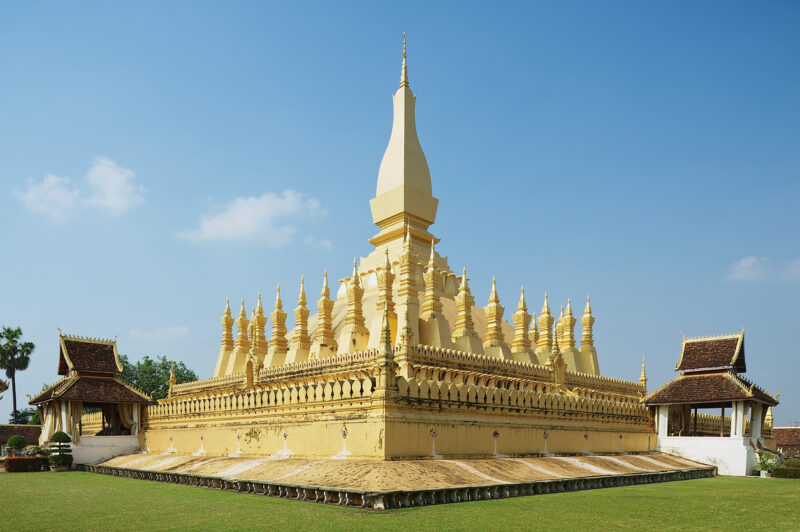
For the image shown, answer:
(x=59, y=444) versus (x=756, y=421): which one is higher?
(x=756, y=421)

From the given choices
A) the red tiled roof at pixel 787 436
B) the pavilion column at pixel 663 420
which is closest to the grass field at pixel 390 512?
the pavilion column at pixel 663 420

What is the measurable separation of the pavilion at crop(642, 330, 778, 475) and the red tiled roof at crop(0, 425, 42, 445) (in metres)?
34.8

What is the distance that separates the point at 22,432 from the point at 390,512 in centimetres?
3414

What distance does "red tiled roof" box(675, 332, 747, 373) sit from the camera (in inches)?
1094

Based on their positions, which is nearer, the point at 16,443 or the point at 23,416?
the point at 16,443

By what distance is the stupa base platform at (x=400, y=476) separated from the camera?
13.5 meters

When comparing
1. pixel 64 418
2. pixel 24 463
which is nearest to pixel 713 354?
pixel 64 418

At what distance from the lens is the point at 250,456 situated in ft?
69.5

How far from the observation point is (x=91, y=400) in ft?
91.1

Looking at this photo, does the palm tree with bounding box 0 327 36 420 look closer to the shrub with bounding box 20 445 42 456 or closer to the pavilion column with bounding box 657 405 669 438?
the shrub with bounding box 20 445 42 456

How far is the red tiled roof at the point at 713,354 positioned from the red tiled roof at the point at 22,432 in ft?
120

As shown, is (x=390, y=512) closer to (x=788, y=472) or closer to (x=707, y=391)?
(x=788, y=472)

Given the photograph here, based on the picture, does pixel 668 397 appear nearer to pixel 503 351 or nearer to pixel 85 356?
pixel 503 351

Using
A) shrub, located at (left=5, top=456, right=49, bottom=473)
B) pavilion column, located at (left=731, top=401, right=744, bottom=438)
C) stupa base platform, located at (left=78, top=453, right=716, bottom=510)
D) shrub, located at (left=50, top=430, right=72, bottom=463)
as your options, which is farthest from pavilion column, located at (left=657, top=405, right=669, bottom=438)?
shrub, located at (left=5, top=456, right=49, bottom=473)
